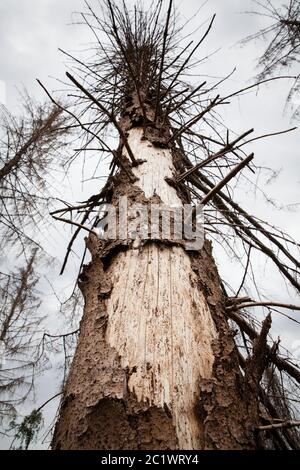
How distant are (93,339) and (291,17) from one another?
377cm

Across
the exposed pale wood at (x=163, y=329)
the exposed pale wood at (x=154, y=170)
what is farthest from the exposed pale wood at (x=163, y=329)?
the exposed pale wood at (x=154, y=170)

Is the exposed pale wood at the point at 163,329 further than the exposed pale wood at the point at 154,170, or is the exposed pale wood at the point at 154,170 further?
the exposed pale wood at the point at 154,170

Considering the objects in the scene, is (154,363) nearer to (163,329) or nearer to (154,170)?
(163,329)

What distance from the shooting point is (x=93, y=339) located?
899 millimetres

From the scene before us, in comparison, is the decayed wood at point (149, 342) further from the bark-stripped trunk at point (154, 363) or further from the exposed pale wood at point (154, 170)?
the exposed pale wood at point (154, 170)

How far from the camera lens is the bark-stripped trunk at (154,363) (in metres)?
0.69

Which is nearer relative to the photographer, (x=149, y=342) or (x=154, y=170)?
(x=149, y=342)

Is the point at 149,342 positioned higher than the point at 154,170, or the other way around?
the point at 154,170

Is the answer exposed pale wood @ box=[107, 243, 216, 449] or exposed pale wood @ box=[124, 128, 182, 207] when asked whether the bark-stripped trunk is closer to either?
exposed pale wood @ box=[107, 243, 216, 449]

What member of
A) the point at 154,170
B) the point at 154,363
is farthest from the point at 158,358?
the point at 154,170

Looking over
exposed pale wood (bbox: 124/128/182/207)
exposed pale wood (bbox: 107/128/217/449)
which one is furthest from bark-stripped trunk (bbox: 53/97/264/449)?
exposed pale wood (bbox: 124/128/182/207)

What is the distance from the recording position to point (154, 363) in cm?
78

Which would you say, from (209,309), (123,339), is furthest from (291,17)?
(123,339)
